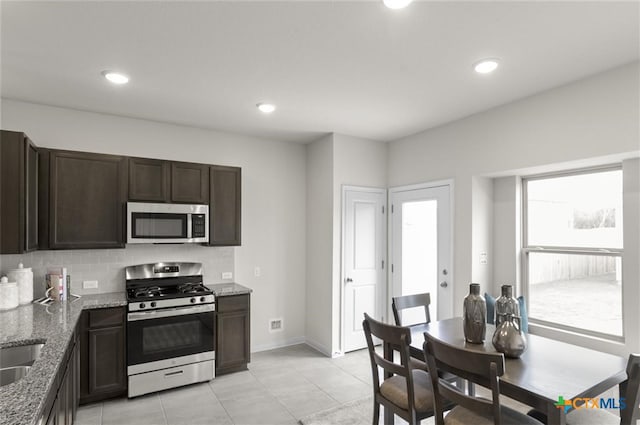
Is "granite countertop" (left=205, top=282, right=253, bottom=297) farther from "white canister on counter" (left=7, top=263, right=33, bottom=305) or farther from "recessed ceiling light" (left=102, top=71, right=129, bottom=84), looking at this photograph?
"recessed ceiling light" (left=102, top=71, right=129, bottom=84)

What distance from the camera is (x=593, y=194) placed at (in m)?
3.15

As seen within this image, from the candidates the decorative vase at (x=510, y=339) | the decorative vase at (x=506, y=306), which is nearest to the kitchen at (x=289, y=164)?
the decorative vase at (x=506, y=306)

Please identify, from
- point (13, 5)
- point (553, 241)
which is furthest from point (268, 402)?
point (13, 5)

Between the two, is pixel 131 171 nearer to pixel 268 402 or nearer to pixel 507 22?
pixel 268 402

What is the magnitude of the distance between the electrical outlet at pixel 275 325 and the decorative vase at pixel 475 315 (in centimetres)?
292

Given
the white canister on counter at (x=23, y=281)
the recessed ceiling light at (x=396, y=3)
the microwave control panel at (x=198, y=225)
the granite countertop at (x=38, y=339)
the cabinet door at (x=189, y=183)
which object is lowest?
the granite countertop at (x=38, y=339)

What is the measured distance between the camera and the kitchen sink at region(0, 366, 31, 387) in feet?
6.10

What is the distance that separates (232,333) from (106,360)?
1.16 metres

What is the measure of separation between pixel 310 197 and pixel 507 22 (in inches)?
125

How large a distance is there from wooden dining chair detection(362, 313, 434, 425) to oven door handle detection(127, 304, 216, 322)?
6.33 feet

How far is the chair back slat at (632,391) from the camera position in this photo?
1677 mm

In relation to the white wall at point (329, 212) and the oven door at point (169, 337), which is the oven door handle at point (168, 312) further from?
the white wall at point (329, 212)

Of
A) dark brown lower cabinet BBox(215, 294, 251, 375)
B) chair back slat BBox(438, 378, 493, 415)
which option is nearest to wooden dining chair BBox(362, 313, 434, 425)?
chair back slat BBox(438, 378, 493, 415)

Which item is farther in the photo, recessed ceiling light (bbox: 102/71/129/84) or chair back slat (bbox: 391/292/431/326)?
chair back slat (bbox: 391/292/431/326)
